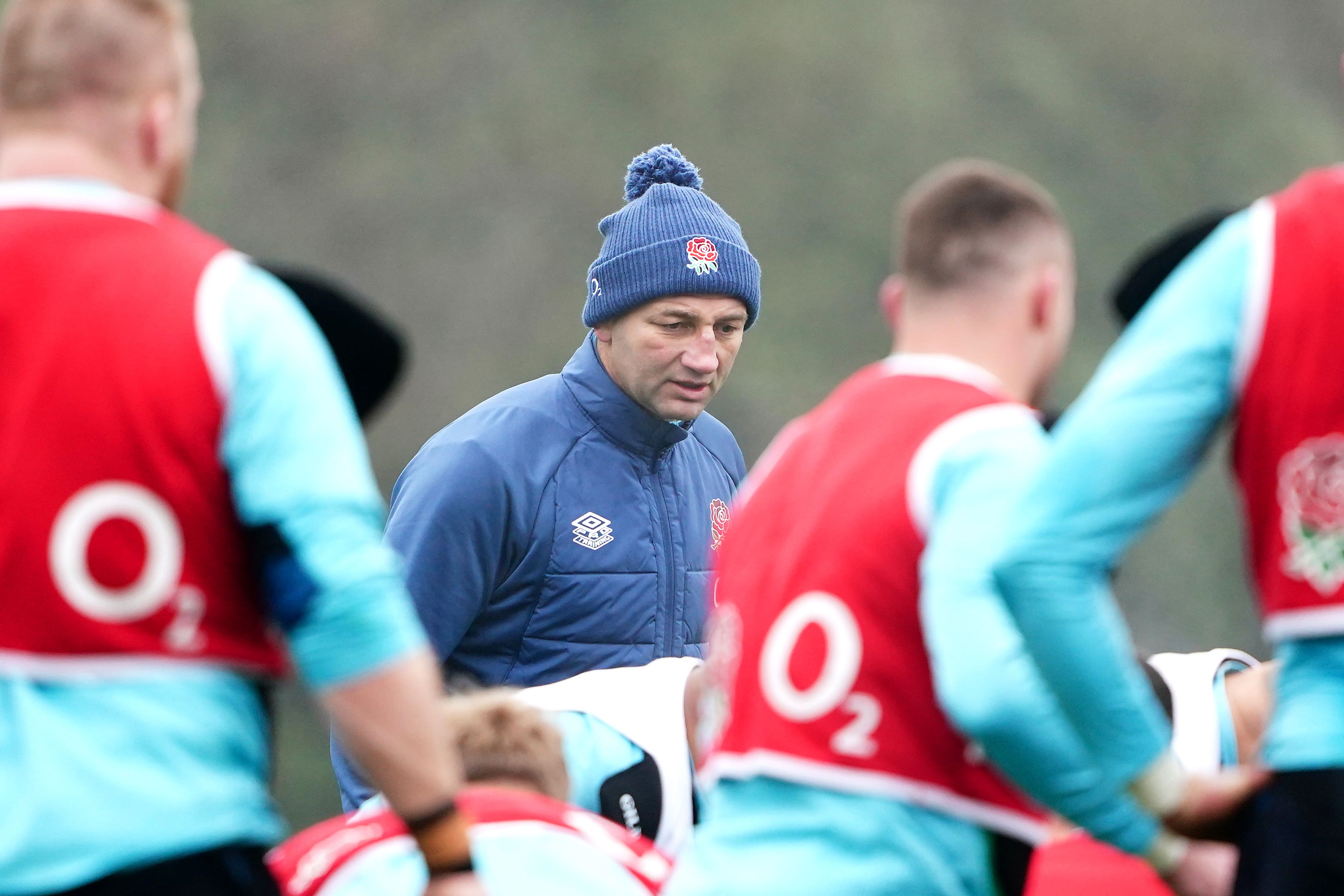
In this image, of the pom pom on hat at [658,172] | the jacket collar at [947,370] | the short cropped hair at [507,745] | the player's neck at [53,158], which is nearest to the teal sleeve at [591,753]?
the short cropped hair at [507,745]

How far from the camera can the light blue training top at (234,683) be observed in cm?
209

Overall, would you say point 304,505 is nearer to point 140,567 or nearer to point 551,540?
point 140,567

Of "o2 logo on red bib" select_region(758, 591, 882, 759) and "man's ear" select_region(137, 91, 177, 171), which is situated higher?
"man's ear" select_region(137, 91, 177, 171)


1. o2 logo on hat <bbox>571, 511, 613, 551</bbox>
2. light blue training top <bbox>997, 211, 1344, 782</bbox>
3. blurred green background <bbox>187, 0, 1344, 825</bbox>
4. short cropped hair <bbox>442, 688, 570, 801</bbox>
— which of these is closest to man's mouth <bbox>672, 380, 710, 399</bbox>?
o2 logo on hat <bbox>571, 511, 613, 551</bbox>

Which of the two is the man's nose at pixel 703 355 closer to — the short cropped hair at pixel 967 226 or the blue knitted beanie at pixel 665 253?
the blue knitted beanie at pixel 665 253

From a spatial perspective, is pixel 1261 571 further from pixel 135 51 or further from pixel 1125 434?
pixel 135 51

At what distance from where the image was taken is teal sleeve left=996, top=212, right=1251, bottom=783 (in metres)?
2.19

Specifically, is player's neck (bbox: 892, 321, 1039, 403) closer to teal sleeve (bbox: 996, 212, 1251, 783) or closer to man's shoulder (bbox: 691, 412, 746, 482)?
teal sleeve (bbox: 996, 212, 1251, 783)

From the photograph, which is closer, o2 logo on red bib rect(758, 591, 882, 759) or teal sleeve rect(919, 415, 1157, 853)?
teal sleeve rect(919, 415, 1157, 853)

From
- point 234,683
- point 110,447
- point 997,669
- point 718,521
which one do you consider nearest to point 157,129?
point 110,447

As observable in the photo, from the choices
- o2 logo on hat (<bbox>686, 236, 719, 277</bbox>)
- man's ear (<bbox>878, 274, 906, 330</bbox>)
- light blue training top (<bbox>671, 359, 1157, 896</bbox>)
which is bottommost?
light blue training top (<bbox>671, 359, 1157, 896</bbox>)

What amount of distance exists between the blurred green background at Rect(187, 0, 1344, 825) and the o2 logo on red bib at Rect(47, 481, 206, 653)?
17.1 metres

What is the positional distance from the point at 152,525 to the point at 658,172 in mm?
2854

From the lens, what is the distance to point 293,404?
2.20m
